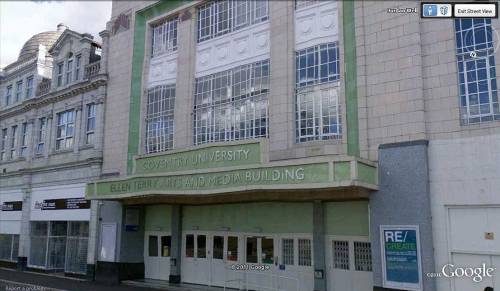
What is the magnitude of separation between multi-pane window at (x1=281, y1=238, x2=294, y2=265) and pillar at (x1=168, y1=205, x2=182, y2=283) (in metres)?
5.03

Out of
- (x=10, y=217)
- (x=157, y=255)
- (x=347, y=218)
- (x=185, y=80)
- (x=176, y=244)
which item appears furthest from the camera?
(x=10, y=217)

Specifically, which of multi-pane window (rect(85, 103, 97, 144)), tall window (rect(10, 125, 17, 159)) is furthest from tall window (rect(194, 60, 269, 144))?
tall window (rect(10, 125, 17, 159))

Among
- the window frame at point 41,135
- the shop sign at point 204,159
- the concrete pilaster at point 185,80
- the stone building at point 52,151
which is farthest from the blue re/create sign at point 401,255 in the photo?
the window frame at point 41,135

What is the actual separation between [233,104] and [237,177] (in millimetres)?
4349

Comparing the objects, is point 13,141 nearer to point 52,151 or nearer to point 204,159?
point 52,151

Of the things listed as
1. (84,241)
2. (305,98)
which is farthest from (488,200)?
(84,241)

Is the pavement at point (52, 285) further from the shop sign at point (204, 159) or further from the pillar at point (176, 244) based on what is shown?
the shop sign at point (204, 159)

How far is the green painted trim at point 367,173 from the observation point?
12.4 metres

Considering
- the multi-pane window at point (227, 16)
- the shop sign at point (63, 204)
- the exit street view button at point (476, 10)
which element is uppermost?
the multi-pane window at point (227, 16)

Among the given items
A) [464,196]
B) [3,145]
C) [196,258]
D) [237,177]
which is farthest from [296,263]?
[3,145]

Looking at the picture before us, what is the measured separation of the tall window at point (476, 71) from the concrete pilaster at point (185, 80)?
10218mm

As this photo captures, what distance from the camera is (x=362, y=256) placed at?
46.7ft

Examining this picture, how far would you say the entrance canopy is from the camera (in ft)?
41.0

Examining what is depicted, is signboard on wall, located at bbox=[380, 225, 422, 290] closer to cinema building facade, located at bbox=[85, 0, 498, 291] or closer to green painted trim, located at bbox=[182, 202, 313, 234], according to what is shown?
cinema building facade, located at bbox=[85, 0, 498, 291]
